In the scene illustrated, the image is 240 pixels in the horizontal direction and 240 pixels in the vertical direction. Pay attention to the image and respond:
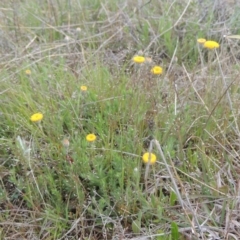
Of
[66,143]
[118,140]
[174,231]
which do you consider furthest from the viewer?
[118,140]

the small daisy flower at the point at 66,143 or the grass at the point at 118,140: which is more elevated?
the small daisy flower at the point at 66,143

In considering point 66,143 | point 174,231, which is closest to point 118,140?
point 66,143

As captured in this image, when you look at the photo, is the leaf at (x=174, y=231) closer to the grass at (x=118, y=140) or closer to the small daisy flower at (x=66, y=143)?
the grass at (x=118, y=140)

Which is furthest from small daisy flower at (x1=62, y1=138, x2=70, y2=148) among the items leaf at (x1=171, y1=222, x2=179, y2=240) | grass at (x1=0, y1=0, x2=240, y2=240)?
leaf at (x1=171, y1=222, x2=179, y2=240)

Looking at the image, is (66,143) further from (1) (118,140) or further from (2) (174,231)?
(2) (174,231)

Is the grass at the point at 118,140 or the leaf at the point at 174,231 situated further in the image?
the grass at the point at 118,140

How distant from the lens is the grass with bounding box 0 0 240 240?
1.32m

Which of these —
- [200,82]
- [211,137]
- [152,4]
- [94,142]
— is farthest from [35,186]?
[152,4]

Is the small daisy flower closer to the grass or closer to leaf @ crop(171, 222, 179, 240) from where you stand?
the grass

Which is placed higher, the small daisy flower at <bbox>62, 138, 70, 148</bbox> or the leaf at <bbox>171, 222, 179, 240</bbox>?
the small daisy flower at <bbox>62, 138, 70, 148</bbox>

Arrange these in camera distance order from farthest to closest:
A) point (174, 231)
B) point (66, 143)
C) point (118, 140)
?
point (118, 140) → point (66, 143) → point (174, 231)

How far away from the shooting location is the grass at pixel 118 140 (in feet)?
4.32

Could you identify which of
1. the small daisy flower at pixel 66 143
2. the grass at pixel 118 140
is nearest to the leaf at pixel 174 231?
the grass at pixel 118 140

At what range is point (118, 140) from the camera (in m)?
1.50
